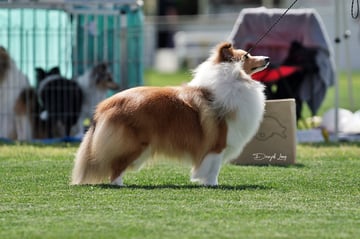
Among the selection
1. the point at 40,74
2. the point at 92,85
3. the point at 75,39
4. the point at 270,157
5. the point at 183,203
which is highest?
the point at 75,39

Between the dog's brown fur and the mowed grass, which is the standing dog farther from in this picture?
the dog's brown fur

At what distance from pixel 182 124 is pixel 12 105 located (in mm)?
4919

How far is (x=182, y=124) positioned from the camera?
24.6 feet

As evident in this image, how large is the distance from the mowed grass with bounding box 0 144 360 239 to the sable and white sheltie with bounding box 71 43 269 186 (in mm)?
213

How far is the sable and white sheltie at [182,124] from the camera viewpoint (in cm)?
739

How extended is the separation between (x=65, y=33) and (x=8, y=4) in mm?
1150

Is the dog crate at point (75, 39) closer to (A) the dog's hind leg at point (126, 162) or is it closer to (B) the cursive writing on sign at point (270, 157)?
(B) the cursive writing on sign at point (270, 157)

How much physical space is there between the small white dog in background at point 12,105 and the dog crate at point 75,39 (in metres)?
0.15

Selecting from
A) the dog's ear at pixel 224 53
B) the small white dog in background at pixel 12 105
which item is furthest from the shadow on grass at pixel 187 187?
the small white dog in background at pixel 12 105

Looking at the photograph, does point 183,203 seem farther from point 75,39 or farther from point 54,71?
point 75,39

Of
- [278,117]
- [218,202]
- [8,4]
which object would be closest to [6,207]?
[218,202]

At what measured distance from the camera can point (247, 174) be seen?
8.41m

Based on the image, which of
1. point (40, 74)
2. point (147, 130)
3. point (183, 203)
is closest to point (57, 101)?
point (40, 74)

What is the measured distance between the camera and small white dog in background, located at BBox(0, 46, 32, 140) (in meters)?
11.8
